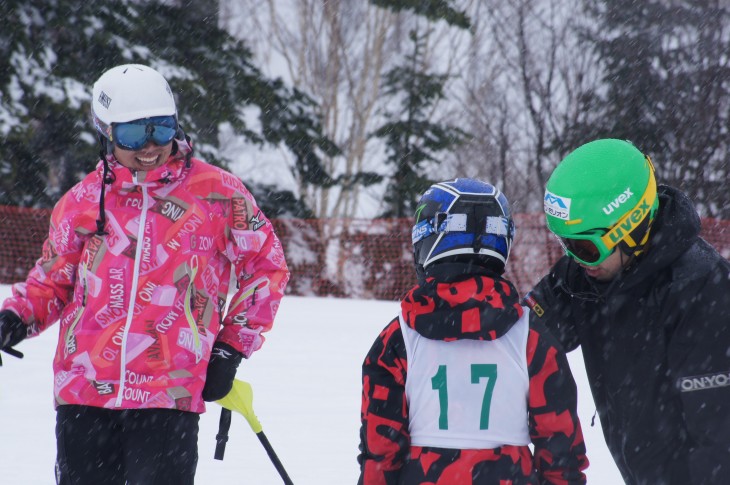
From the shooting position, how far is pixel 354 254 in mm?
17250

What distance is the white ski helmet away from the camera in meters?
2.58

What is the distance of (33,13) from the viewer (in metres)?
13.9

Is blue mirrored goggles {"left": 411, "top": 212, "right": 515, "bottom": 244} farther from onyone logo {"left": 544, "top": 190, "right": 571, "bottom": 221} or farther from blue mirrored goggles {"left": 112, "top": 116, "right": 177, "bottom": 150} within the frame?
blue mirrored goggles {"left": 112, "top": 116, "right": 177, "bottom": 150}

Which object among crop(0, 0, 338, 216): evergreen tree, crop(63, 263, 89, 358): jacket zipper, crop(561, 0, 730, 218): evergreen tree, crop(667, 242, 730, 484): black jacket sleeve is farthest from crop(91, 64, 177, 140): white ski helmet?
crop(561, 0, 730, 218): evergreen tree

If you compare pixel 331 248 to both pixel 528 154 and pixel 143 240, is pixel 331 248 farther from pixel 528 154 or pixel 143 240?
→ pixel 143 240

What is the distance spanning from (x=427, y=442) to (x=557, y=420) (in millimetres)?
321

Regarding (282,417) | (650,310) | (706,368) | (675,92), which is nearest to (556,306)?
(650,310)

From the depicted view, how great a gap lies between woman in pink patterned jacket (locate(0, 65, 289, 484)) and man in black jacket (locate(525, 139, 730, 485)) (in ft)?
3.38

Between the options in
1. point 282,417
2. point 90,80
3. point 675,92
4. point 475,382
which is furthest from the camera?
point 675,92

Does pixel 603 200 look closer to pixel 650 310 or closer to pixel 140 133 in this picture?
pixel 650 310

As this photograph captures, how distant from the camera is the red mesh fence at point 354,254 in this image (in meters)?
15.8

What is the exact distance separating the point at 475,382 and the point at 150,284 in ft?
3.54

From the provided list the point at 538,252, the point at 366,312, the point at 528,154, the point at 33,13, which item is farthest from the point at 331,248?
the point at 528,154

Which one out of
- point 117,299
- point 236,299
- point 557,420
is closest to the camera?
point 557,420
